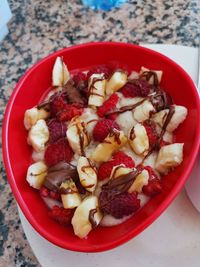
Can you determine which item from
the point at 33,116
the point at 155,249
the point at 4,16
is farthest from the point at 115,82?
the point at 4,16

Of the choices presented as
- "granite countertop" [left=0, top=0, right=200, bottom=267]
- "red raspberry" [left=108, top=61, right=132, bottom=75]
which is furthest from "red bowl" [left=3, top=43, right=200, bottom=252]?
"granite countertop" [left=0, top=0, right=200, bottom=267]

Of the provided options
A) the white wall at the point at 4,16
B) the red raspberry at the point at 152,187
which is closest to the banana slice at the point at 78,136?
the red raspberry at the point at 152,187

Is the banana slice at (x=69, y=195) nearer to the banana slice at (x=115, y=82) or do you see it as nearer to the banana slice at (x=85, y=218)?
the banana slice at (x=85, y=218)

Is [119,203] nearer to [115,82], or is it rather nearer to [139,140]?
[139,140]

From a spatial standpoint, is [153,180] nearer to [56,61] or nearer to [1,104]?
[56,61]

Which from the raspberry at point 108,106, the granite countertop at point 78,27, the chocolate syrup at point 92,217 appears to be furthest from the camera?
the granite countertop at point 78,27

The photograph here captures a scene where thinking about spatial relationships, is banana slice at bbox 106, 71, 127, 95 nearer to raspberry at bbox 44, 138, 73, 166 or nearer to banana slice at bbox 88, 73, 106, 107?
banana slice at bbox 88, 73, 106, 107
